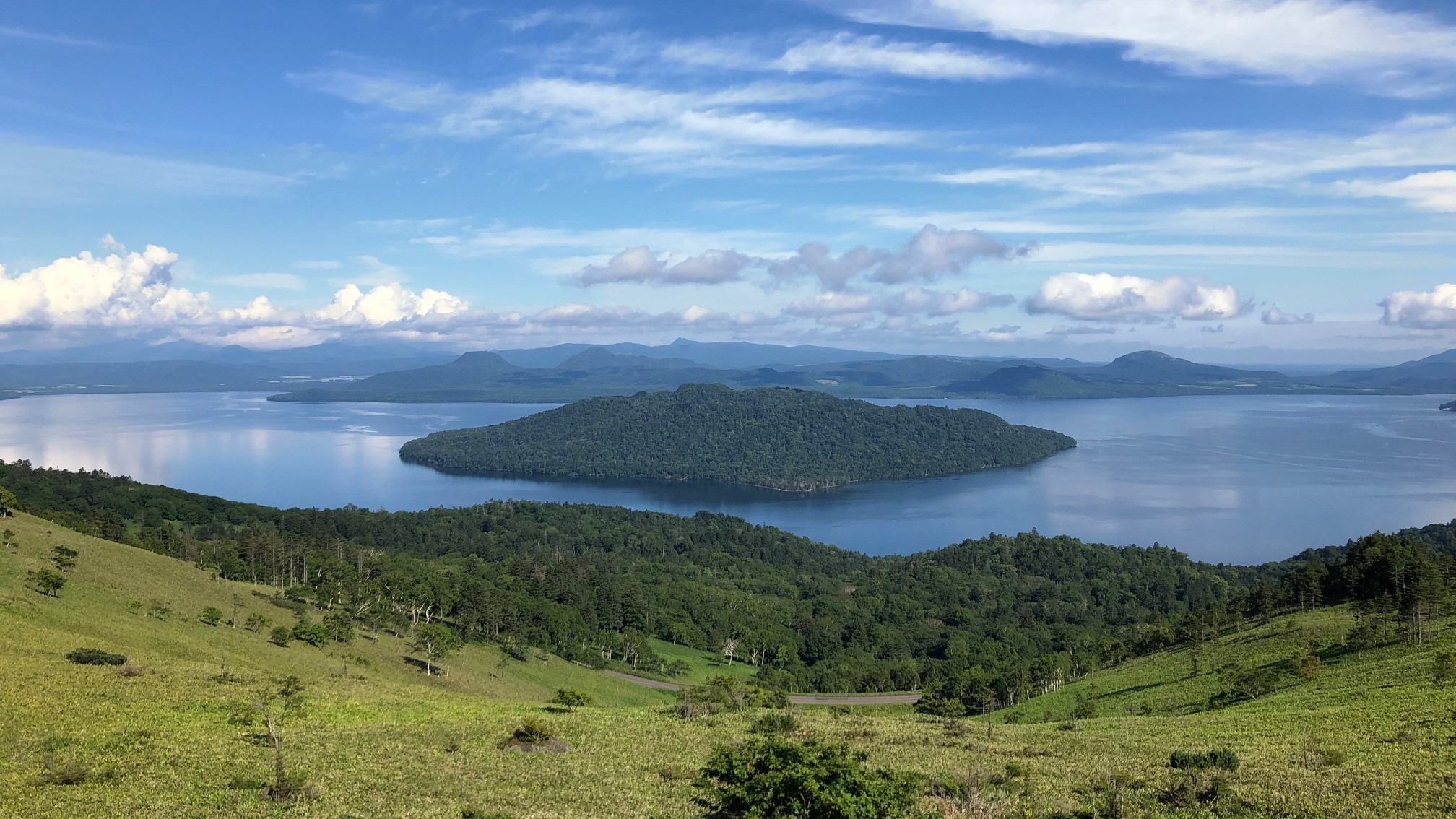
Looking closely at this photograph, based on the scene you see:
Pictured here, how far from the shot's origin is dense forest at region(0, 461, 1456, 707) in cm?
6294

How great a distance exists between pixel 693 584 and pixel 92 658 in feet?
294

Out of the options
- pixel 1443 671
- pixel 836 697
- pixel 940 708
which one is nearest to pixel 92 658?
pixel 940 708

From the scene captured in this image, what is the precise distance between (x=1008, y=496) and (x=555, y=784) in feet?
611

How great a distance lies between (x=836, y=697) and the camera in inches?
2653

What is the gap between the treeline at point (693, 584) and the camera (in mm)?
71000

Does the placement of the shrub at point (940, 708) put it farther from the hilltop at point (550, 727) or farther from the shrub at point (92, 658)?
the shrub at point (92, 658)

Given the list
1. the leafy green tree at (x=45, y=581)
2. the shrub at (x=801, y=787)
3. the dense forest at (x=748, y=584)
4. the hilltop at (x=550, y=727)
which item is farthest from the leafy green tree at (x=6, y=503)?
the shrub at (x=801, y=787)

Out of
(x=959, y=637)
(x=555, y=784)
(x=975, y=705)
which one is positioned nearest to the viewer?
(x=555, y=784)

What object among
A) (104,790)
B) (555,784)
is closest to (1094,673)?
(555,784)

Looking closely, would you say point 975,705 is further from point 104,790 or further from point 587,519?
point 587,519

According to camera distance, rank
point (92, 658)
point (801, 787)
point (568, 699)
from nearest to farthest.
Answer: point (801, 787) → point (92, 658) → point (568, 699)

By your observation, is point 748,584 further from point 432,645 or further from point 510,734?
point 510,734

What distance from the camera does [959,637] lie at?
9319 centimetres

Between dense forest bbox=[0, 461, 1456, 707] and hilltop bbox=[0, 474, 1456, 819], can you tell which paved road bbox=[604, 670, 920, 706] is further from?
hilltop bbox=[0, 474, 1456, 819]
